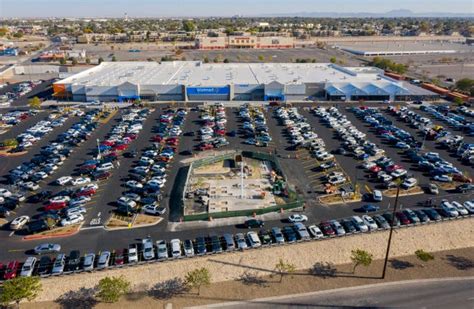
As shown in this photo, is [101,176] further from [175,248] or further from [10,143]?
[10,143]

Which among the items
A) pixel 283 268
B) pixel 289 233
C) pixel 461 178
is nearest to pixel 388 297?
pixel 283 268

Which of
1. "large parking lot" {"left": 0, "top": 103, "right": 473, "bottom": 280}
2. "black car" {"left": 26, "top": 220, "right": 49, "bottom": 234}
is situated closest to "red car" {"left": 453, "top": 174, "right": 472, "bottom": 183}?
"large parking lot" {"left": 0, "top": 103, "right": 473, "bottom": 280}

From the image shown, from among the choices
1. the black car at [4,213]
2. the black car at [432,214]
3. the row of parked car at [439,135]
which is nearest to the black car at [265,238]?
the black car at [432,214]

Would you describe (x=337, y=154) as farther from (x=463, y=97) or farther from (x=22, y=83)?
(x=22, y=83)

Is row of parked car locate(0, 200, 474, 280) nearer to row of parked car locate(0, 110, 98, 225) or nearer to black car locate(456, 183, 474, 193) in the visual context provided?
black car locate(456, 183, 474, 193)

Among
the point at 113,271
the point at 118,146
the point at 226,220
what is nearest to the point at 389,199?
the point at 226,220

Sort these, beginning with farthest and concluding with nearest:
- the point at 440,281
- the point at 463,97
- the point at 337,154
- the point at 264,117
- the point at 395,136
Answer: the point at 463,97 < the point at 264,117 < the point at 395,136 < the point at 337,154 < the point at 440,281

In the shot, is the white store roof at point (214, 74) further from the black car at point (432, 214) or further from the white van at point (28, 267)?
the white van at point (28, 267)
